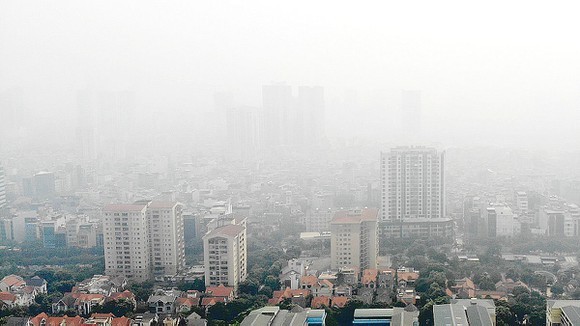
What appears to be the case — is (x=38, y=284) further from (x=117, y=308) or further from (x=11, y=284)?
(x=117, y=308)

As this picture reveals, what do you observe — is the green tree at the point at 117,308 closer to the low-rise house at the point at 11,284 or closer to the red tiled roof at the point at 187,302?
the red tiled roof at the point at 187,302

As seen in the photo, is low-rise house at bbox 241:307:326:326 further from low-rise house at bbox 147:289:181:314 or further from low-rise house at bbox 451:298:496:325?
low-rise house at bbox 451:298:496:325

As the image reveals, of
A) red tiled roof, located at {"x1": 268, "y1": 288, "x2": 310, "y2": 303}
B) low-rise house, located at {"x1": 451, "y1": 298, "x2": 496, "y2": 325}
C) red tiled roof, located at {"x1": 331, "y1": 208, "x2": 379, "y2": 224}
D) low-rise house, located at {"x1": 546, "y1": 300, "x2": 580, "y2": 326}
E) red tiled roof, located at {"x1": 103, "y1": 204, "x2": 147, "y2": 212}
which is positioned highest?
red tiled roof, located at {"x1": 103, "y1": 204, "x2": 147, "y2": 212}

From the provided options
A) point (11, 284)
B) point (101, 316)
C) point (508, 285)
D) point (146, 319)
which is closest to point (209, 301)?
point (146, 319)

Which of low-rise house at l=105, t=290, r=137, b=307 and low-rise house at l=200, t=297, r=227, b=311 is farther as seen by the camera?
low-rise house at l=105, t=290, r=137, b=307

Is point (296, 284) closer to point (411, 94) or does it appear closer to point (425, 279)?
point (425, 279)

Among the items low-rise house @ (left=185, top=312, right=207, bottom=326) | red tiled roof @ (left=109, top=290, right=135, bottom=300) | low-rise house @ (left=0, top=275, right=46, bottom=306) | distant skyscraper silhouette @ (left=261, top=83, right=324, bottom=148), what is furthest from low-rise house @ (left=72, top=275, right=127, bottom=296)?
distant skyscraper silhouette @ (left=261, top=83, right=324, bottom=148)
